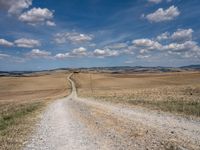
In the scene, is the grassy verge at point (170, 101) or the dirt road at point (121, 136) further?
the grassy verge at point (170, 101)

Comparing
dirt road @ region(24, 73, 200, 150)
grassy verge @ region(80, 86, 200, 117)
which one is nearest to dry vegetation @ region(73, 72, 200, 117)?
grassy verge @ region(80, 86, 200, 117)

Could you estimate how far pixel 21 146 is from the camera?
12328 mm

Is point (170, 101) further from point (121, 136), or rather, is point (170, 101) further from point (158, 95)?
point (121, 136)

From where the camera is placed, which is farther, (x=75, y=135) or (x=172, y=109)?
(x=172, y=109)

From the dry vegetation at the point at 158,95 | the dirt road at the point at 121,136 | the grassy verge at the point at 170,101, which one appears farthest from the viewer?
the dry vegetation at the point at 158,95

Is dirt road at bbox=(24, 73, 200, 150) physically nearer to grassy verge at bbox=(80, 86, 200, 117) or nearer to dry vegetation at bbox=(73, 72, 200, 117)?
grassy verge at bbox=(80, 86, 200, 117)

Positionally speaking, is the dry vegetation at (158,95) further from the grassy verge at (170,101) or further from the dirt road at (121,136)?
the dirt road at (121,136)

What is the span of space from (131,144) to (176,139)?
213 cm

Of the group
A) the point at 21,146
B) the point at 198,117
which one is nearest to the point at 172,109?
the point at 198,117

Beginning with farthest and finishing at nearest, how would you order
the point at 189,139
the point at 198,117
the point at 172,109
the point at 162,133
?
the point at 172,109
the point at 198,117
the point at 162,133
the point at 189,139

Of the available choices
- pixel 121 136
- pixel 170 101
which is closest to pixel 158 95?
pixel 170 101

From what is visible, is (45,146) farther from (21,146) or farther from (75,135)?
(75,135)

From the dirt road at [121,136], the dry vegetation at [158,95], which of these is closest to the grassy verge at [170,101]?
the dry vegetation at [158,95]

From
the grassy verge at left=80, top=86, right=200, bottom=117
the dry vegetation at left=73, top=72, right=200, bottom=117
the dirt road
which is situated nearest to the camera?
the dirt road
